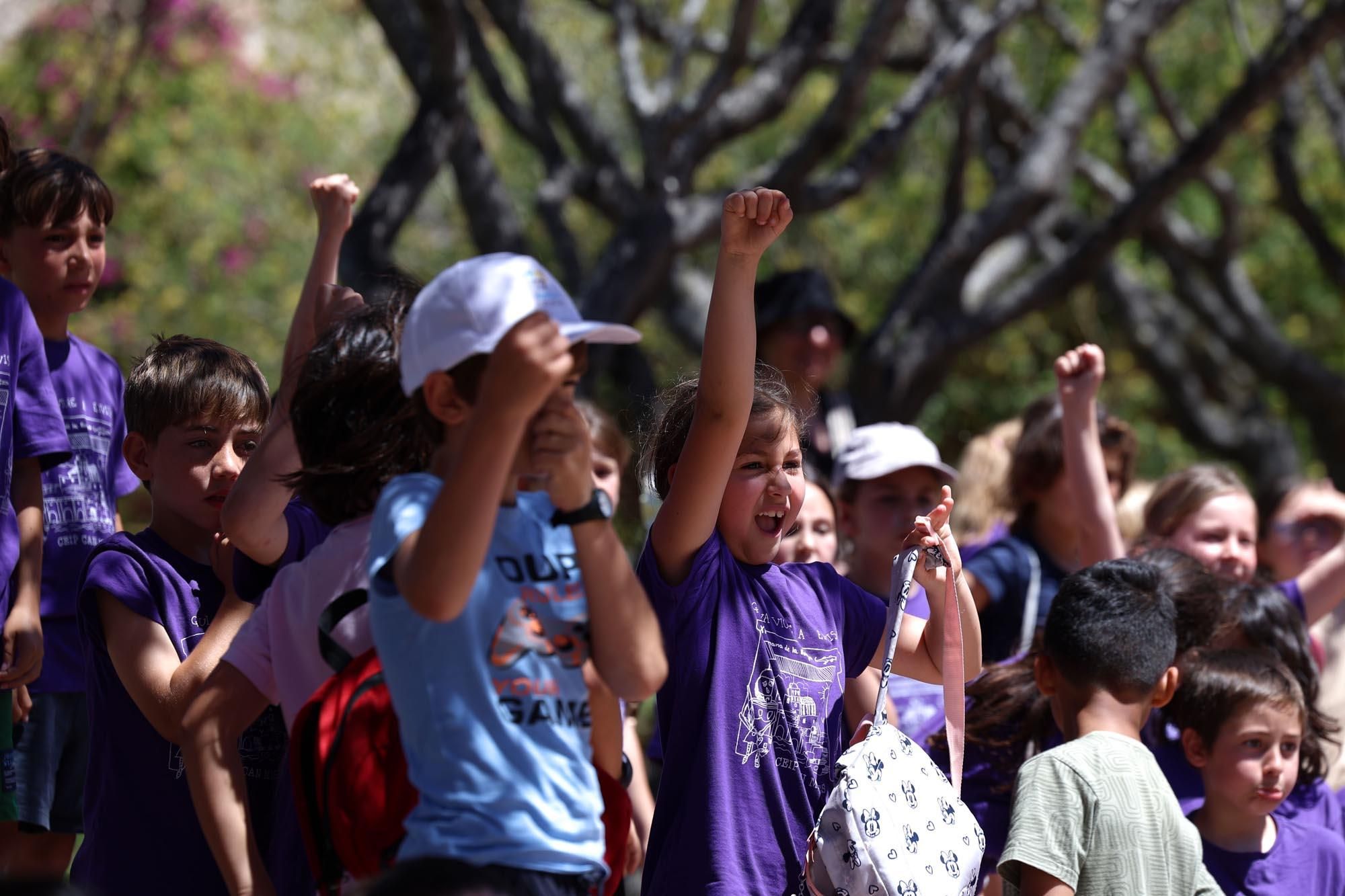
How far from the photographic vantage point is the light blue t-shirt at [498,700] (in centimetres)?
220

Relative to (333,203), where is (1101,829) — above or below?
below

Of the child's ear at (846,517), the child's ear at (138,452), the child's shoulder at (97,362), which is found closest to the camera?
the child's ear at (138,452)

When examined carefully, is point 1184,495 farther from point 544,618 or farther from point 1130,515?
point 544,618

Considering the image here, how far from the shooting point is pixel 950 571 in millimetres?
3104

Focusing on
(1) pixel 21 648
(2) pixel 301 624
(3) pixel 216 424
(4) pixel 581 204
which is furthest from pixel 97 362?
(4) pixel 581 204

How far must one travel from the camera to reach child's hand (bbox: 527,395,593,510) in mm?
2246

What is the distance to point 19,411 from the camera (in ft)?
12.1

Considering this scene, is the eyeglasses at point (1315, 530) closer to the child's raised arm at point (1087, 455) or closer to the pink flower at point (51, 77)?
the child's raised arm at point (1087, 455)

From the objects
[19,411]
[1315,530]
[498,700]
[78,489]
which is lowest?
[498,700]

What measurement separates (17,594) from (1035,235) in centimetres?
750

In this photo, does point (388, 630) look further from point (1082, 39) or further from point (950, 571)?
point (1082, 39)

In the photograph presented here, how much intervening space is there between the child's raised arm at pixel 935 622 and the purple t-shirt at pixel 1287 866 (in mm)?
990

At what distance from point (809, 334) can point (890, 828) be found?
11.6ft

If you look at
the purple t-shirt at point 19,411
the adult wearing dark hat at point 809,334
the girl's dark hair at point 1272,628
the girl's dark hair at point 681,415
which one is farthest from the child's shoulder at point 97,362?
the girl's dark hair at point 1272,628
